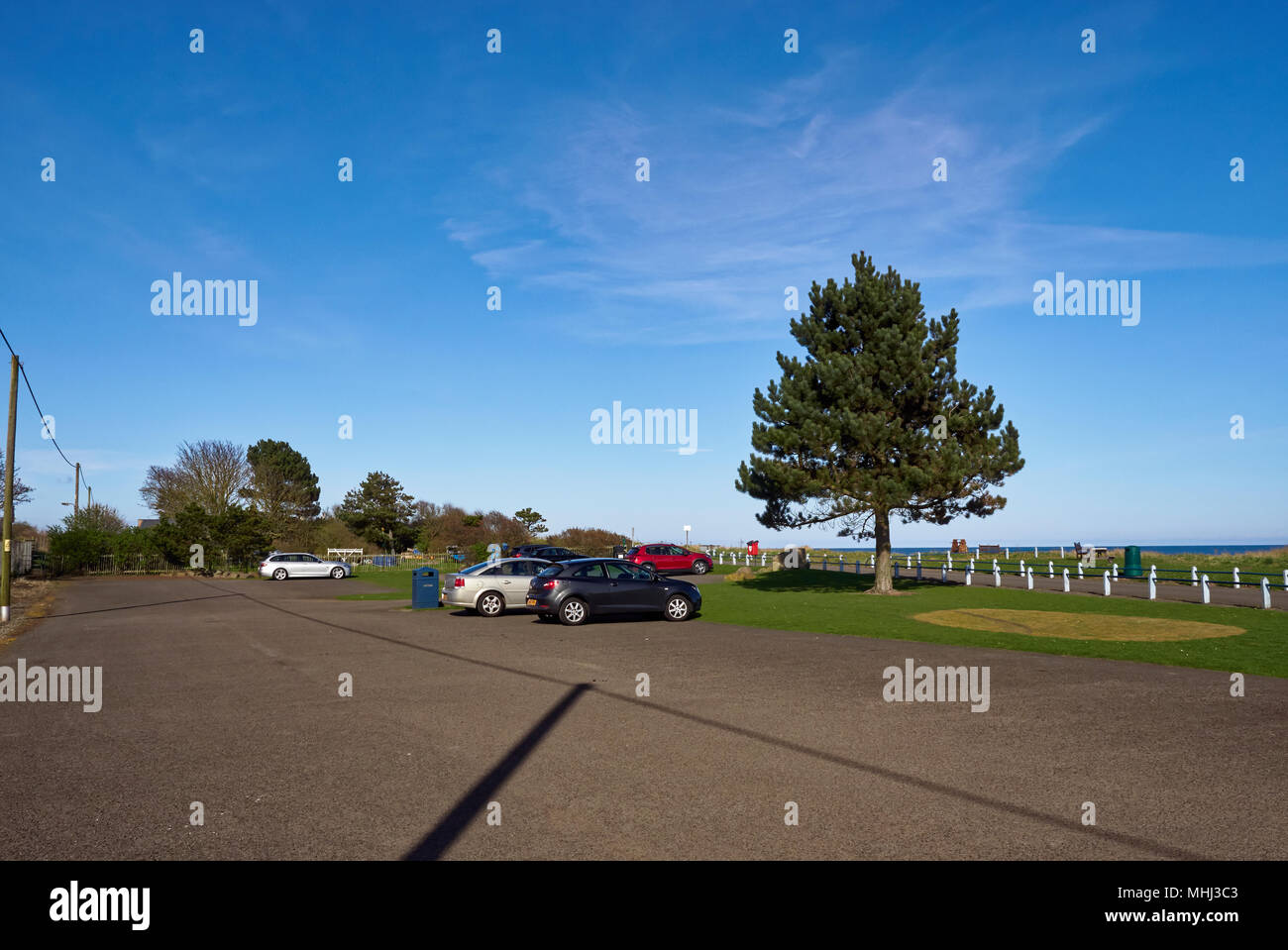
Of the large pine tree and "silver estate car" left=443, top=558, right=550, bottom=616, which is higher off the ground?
the large pine tree

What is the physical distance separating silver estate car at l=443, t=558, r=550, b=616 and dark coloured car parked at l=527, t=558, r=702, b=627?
6.27 ft

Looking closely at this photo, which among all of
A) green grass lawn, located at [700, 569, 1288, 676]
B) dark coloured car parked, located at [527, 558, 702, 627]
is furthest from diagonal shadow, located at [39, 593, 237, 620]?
green grass lawn, located at [700, 569, 1288, 676]

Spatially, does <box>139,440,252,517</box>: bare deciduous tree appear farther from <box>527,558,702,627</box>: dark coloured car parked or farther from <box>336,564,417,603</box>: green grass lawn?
<box>527,558,702,627</box>: dark coloured car parked

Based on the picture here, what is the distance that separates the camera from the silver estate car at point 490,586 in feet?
74.1

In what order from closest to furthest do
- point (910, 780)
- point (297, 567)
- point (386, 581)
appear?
1. point (910, 780)
2. point (386, 581)
3. point (297, 567)

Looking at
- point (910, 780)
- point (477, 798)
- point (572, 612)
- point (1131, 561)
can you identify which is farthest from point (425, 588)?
point (1131, 561)

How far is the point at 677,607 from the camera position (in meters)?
20.8

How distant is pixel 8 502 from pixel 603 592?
17.3 metres

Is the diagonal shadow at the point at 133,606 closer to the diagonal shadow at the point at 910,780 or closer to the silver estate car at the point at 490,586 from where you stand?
the silver estate car at the point at 490,586

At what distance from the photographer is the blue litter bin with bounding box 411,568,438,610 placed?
82.6 feet

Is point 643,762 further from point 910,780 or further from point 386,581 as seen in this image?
point 386,581

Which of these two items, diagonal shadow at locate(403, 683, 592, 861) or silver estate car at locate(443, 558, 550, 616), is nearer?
diagonal shadow at locate(403, 683, 592, 861)

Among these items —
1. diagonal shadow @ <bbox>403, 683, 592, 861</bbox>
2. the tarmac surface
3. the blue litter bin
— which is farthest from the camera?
the blue litter bin
